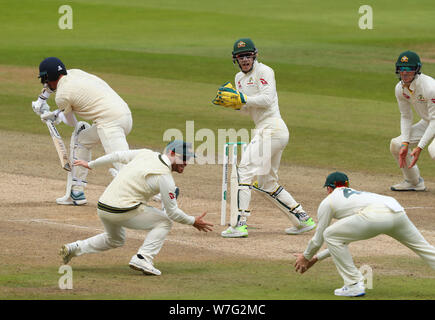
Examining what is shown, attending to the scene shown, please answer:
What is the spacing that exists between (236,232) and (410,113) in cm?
486

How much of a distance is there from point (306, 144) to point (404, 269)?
10078 millimetres

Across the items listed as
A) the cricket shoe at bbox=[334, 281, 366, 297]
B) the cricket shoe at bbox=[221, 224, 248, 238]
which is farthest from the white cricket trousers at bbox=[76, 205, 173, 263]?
the cricket shoe at bbox=[221, 224, 248, 238]

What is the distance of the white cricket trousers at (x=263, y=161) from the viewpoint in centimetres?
1205

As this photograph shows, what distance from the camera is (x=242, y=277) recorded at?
9406mm

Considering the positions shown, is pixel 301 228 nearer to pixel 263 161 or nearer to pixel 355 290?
pixel 263 161

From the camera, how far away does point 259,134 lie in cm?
1240

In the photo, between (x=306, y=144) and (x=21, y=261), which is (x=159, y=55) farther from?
(x=21, y=261)

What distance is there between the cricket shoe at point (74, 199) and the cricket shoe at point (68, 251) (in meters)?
4.08

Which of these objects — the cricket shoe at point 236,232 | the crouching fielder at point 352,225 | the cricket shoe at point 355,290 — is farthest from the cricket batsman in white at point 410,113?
the cricket shoe at point 355,290

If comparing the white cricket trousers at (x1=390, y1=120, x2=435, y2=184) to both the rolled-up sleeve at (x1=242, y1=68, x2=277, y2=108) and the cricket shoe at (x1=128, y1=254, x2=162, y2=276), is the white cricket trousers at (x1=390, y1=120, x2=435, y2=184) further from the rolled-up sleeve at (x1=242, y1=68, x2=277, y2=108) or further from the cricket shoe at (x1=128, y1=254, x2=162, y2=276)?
the cricket shoe at (x1=128, y1=254, x2=162, y2=276)

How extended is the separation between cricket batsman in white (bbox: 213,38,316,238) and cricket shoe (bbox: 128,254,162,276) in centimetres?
267

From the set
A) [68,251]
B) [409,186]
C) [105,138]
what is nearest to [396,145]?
[409,186]

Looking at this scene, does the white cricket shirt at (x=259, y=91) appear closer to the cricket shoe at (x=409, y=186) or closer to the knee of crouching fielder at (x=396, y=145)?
the knee of crouching fielder at (x=396, y=145)
